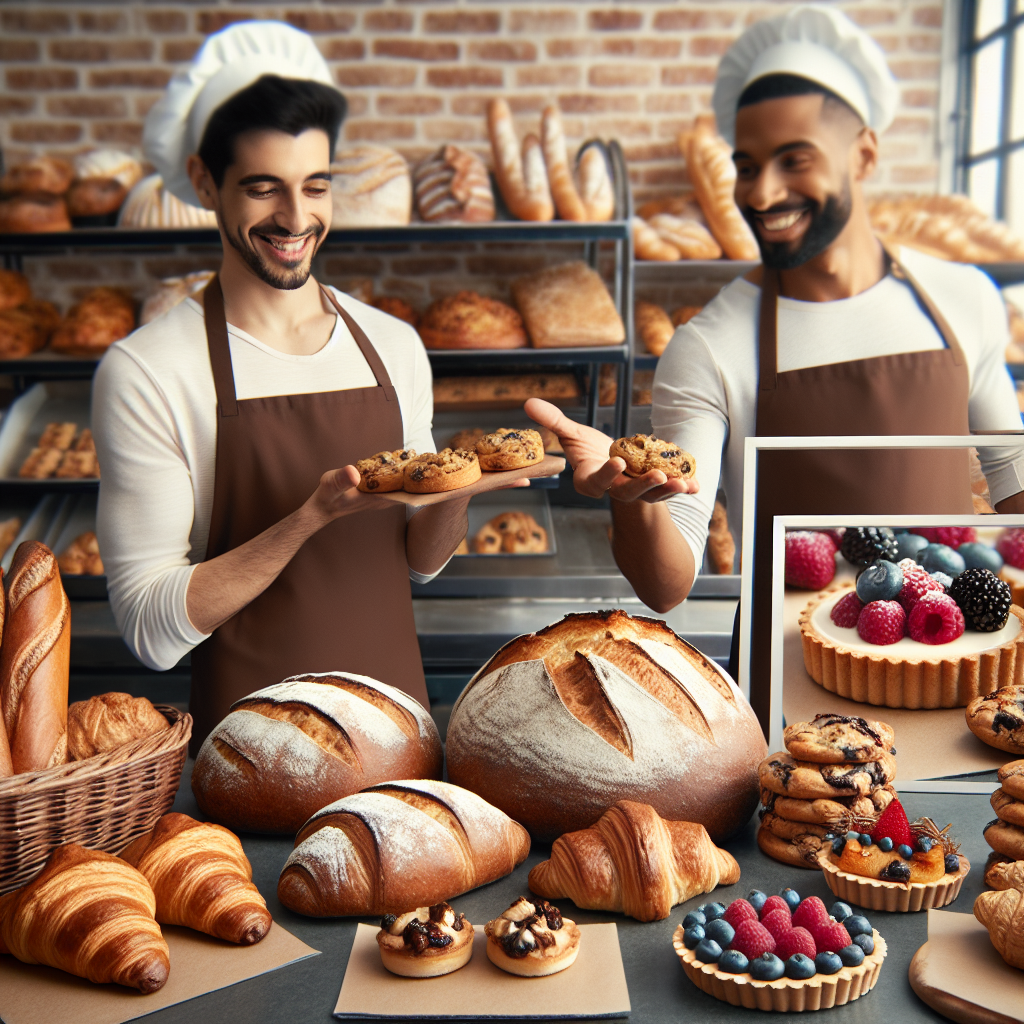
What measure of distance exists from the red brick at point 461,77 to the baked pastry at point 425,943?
338 cm

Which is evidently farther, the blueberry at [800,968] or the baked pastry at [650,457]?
the baked pastry at [650,457]

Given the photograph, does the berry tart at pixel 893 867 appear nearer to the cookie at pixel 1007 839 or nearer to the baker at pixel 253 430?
the cookie at pixel 1007 839

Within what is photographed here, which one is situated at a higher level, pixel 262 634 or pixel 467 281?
pixel 467 281

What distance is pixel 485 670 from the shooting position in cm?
120

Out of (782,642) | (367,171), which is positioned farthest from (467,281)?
(782,642)

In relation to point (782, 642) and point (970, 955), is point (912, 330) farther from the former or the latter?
point (970, 955)

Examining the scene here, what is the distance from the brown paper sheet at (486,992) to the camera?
795mm

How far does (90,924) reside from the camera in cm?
84

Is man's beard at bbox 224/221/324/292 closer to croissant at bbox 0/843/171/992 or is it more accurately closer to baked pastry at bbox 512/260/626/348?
croissant at bbox 0/843/171/992

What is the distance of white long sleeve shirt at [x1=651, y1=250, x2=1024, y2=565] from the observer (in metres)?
1.76

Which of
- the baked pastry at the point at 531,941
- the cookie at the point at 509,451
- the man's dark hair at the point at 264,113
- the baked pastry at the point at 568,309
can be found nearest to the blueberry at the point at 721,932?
the baked pastry at the point at 531,941

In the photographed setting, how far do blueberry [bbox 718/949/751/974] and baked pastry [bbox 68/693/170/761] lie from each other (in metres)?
0.64

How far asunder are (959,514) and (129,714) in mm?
1033

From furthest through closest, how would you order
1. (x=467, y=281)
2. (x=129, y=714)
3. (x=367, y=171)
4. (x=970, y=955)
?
(x=467, y=281) → (x=367, y=171) → (x=129, y=714) → (x=970, y=955)
